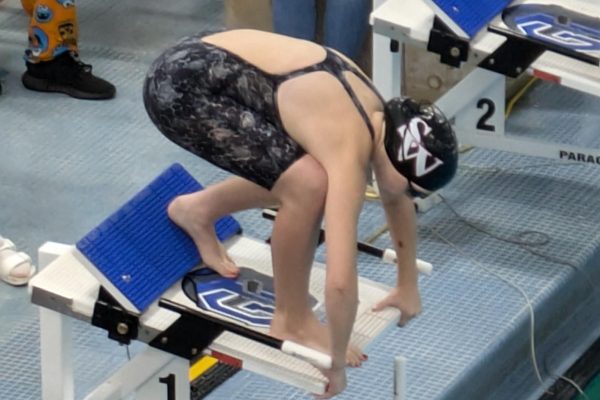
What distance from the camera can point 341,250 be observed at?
8.07 ft

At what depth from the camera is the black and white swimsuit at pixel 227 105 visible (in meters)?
2.62

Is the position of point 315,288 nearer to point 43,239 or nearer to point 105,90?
point 43,239

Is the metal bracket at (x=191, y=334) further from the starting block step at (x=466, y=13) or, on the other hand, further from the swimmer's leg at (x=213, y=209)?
the starting block step at (x=466, y=13)

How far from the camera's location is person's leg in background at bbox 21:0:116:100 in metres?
4.42

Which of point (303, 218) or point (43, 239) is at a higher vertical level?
point (303, 218)

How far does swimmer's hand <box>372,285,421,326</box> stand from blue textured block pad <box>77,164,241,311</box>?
38cm

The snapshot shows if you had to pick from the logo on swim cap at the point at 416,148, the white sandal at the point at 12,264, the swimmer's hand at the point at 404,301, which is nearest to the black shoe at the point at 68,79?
the white sandal at the point at 12,264

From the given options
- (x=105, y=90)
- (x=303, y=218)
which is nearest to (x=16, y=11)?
(x=105, y=90)

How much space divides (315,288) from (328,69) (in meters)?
0.47

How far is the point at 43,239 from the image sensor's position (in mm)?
3809

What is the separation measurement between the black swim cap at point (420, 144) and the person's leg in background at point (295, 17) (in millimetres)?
1516

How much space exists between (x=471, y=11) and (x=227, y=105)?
1.17 m

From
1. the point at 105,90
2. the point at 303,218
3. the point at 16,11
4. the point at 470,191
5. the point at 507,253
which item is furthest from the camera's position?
the point at 16,11

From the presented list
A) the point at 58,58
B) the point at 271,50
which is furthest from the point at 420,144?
the point at 58,58
